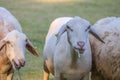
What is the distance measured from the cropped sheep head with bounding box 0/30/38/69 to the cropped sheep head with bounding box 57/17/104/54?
1.99 feet

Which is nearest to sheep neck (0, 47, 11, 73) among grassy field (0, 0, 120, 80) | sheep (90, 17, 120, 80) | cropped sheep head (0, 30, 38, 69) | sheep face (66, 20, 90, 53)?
cropped sheep head (0, 30, 38, 69)

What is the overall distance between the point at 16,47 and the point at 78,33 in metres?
0.93

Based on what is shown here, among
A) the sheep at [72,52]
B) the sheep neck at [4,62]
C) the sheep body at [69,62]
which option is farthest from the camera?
the sheep neck at [4,62]

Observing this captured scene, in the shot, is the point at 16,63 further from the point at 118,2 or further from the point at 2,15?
the point at 118,2

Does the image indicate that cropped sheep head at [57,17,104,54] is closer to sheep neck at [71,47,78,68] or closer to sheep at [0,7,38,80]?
sheep neck at [71,47,78,68]

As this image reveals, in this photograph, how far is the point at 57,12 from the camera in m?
19.9

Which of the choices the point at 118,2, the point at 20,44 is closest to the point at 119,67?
the point at 20,44

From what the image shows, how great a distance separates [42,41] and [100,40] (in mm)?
6337

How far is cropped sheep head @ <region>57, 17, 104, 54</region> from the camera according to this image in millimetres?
6477

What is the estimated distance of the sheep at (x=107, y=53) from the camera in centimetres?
719

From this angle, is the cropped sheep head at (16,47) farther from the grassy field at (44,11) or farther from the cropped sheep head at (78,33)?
the grassy field at (44,11)

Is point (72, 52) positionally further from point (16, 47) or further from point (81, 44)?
point (16, 47)

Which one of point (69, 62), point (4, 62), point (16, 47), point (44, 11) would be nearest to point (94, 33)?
point (69, 62)

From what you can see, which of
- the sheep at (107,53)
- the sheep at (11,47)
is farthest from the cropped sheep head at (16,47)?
the sheep at (107,53)
